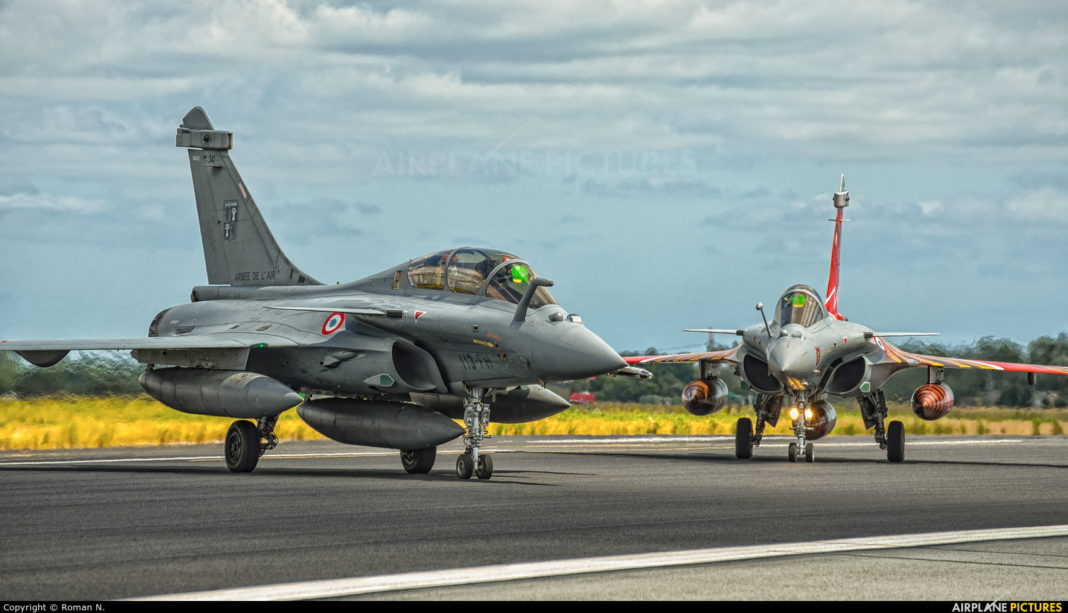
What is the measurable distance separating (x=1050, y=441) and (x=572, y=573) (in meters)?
33.6

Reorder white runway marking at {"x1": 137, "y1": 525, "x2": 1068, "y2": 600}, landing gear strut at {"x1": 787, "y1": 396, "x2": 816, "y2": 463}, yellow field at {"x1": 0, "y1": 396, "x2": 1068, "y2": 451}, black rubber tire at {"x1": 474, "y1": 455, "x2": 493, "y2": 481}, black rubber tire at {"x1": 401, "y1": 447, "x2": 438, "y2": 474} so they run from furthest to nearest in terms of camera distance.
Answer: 1. yellow field at {"x1": 0, "y1": 396, "x2": 1068, "y2": 451}
2. landing gear strut at {"x1": 787, "y1": 396, "x2": 816, "y2": 463}
3. black rubber tire at {"x1": 401, "y1": 447, "x2": 438, "y2": 474}
4. black rubber tire at {"x1": 474, "y1": 455, "x2": 493, "y2": 481}
5. white runway marking at {"x1": 137, "y1": 525, "x2": 1068, "y2": 600}

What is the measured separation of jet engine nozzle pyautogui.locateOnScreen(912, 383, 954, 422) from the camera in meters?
27.5

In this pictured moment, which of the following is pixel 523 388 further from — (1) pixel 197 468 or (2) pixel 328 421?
(1) pixel 197 468

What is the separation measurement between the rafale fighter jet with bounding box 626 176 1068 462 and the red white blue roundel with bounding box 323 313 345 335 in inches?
274

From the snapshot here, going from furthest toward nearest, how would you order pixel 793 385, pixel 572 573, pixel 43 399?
1. pixel 43 399
2. pixel 793 385
3. pixel 572 573

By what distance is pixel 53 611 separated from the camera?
25.1 feet

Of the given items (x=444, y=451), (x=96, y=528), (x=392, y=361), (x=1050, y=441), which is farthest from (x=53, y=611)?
(x=1050, y=441)

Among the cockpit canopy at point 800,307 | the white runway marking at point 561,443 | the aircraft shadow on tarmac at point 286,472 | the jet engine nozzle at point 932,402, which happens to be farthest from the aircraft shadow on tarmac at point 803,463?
the aircraft shadow on tarmac at point 286,472

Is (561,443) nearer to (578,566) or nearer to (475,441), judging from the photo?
(475,441)

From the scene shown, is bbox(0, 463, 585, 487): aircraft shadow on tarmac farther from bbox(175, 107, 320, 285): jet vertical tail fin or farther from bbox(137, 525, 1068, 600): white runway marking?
bbox(137, 525, 1068, 600): white runway marking

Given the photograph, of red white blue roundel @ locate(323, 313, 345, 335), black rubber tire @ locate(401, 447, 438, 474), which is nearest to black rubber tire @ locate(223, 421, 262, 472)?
red white blue roundel @ locate(323, 313, 345, 335)

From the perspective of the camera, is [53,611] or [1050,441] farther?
[1050,441]

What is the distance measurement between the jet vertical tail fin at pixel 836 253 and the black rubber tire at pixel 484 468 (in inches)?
449

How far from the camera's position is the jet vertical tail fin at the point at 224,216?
24.8 meters
